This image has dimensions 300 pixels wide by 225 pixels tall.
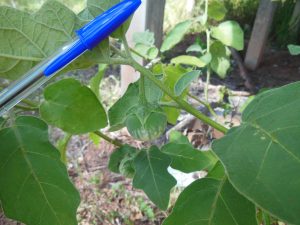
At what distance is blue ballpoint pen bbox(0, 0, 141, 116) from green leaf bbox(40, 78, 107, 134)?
0.04 meters

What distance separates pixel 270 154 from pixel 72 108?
25cm

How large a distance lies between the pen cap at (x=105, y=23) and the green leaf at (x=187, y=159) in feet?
0.85

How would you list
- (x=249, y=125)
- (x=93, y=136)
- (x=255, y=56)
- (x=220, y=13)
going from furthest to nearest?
1. (x=255, y=56)
2. (x=220, y=13)
3. (x=93, y=136)
4. (x=249, y=125)

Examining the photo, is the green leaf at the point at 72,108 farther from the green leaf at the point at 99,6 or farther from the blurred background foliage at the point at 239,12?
the blurred background foliage at the point at 239,12

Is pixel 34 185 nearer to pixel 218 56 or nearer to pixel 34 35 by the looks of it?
pixel 34 35

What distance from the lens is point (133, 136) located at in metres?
0.50

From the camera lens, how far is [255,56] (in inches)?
78.8

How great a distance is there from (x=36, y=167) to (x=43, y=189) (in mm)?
28

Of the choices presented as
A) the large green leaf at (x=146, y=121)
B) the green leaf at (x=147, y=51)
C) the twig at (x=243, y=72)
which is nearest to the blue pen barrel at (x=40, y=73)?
the large green leaf at (x=146, y=121)

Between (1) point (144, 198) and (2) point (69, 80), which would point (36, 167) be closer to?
(2) point (69, 80)

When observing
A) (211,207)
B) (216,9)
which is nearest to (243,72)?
(216,9)

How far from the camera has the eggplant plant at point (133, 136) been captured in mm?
348

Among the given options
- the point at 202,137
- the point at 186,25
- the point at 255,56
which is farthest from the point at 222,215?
the point at 255,56

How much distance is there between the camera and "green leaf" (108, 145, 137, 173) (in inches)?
24.2
